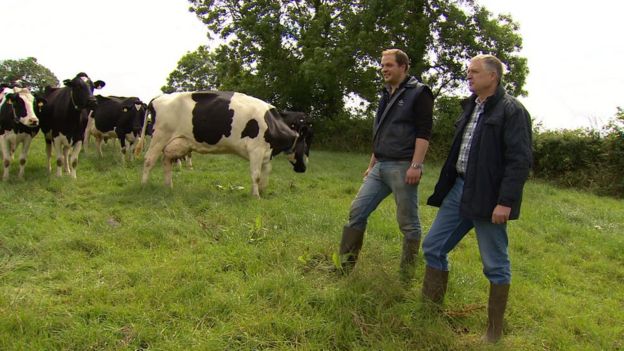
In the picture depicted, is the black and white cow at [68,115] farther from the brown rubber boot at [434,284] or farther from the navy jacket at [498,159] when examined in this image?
the navy jacket at [498,159]

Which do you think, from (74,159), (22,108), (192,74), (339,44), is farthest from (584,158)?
(192,74)

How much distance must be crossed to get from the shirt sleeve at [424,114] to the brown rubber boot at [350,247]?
3.71 feet

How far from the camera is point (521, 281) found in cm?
497

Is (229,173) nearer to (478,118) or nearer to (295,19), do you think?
(478,118)

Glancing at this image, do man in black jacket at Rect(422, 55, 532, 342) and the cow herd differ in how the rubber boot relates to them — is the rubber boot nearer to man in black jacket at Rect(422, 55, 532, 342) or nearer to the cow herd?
man in black jacket at Rect(422, 55, 532, 342)

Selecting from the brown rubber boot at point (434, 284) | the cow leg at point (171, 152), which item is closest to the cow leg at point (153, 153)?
the cow leg at point (171, 152)

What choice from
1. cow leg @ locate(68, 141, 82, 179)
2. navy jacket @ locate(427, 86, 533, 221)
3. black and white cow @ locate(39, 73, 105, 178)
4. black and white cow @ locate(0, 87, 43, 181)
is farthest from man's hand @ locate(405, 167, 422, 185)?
cow leg @ locate(68, 141, 82, 179)

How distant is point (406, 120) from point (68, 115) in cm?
806

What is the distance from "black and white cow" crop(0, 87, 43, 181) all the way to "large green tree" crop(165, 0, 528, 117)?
12.5 meters

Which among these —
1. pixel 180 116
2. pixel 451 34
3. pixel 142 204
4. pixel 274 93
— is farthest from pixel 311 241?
pixel 274 93

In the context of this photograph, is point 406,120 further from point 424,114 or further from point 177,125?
point 177,125

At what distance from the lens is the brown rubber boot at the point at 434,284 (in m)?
3.87

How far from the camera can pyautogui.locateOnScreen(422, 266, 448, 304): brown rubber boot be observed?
12.7ft

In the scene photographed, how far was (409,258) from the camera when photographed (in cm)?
455
